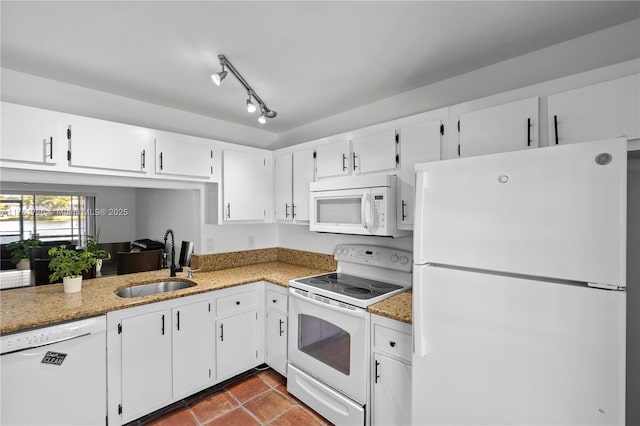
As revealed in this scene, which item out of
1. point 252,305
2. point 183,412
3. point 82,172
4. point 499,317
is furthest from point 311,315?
point 82,172

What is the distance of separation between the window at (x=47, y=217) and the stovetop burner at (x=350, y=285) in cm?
195

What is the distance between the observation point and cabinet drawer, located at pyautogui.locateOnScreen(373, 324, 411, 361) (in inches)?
68.5

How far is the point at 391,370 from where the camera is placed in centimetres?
181

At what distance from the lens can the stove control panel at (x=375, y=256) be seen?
7.84 ft

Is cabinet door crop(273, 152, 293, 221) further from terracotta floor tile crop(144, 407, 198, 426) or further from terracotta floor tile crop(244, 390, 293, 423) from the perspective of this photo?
terracotta floor tile crop(144, 407, 198, 426)

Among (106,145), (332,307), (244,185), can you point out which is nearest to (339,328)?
(332,307)

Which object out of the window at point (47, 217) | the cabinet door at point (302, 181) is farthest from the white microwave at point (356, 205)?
the window at point (47, 217)

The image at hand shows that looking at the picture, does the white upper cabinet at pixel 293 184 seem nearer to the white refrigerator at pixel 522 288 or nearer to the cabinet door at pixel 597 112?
the white refrigerator at pixel 522 288

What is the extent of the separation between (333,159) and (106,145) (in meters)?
1.76

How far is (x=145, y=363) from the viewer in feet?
6.81

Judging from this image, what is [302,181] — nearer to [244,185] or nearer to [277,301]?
[244,185]

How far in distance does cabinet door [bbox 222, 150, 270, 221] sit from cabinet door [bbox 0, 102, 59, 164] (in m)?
1.23

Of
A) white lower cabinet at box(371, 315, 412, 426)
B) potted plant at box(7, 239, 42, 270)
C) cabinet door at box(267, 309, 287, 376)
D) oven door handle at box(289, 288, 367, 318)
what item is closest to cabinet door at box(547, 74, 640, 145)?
white lower cabinet at box(371, 315, 412, 426)

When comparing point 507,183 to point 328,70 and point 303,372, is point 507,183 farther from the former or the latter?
point 303,372
